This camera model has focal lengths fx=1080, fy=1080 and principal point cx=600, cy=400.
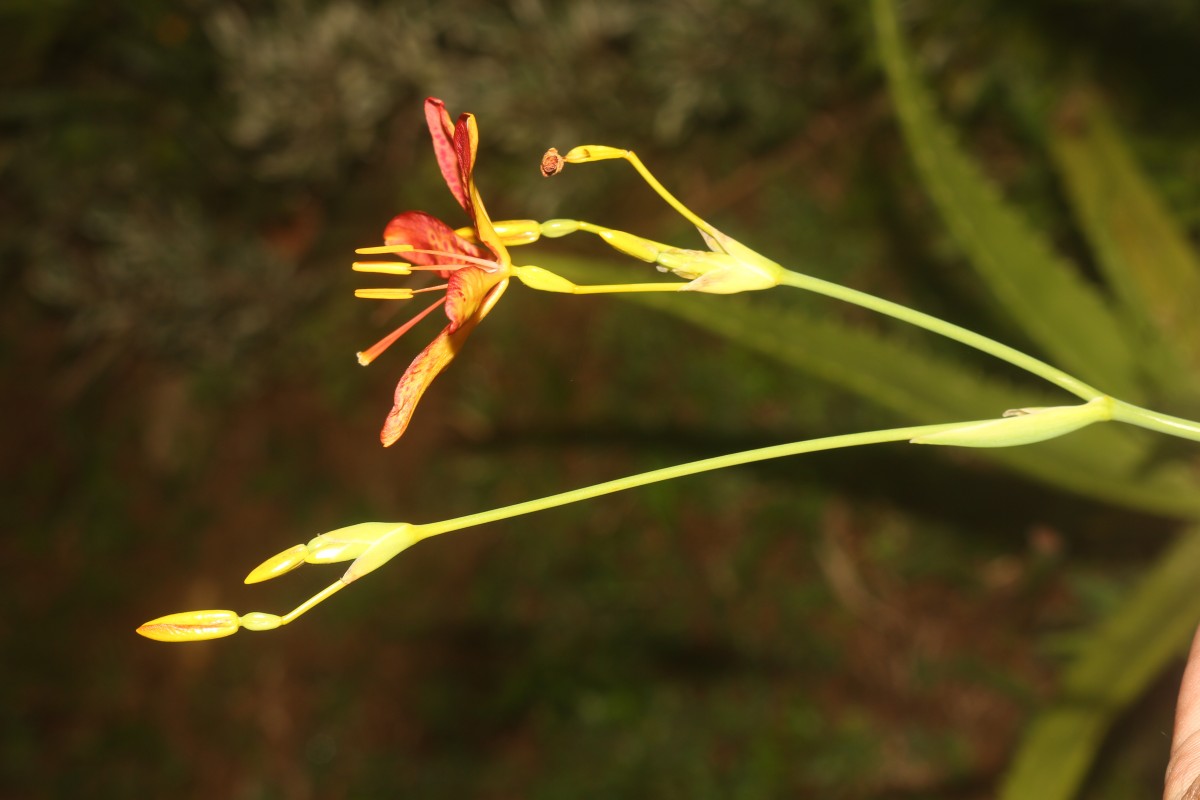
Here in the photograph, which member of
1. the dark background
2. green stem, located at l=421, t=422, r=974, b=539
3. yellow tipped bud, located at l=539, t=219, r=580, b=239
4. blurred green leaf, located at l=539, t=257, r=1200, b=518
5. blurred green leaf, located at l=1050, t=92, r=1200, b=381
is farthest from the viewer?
the dark background

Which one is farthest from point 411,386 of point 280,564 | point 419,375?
point 280,564

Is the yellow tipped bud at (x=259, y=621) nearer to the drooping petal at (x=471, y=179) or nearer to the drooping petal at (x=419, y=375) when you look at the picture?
the drooping petal at (x=419, y=375)

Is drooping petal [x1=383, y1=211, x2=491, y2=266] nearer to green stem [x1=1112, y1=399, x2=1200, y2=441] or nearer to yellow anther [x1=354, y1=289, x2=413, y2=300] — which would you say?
yellow anther [x1=354, y1=289, x2=413, y2=300]

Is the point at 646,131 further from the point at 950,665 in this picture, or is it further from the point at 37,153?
the point at 37,153

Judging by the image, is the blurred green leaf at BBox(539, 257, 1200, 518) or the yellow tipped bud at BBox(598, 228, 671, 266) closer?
the yellow tipped bud at BBox(598, 228, 671, 266)

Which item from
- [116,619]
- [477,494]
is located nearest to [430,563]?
[477,494]

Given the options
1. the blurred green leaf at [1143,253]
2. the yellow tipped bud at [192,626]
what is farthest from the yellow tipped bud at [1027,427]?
the blurred green leaf at [1143,253]

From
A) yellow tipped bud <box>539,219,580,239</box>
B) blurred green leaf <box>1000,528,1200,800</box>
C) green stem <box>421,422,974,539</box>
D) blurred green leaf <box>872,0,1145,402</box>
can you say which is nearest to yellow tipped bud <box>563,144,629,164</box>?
yellow tipped bud <box>539,219,580,239</box>
